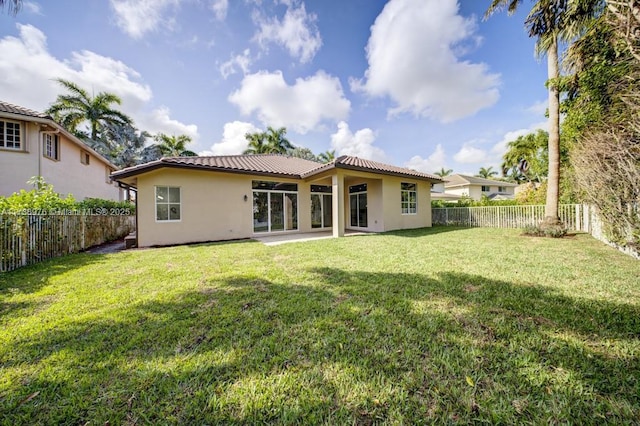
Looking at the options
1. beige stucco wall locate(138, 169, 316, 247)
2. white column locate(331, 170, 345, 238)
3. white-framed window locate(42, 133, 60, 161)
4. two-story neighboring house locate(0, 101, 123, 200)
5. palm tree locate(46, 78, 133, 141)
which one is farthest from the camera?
palm tree locate(46, 78, 133, 141)

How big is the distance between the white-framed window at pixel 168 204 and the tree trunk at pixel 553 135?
15.5 m

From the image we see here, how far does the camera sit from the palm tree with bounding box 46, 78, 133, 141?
20.2 m

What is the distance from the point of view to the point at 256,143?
28812 millimetres

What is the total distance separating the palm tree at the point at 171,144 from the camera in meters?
27.8

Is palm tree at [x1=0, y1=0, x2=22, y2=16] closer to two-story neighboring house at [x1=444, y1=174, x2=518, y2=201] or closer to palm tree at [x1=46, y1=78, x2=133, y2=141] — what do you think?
palm tree at [x1=46, y1=78, x2=133, y2=141]

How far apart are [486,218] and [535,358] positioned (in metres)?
15.3

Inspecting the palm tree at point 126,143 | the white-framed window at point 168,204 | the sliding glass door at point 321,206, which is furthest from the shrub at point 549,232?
the palm tree at point 126,143

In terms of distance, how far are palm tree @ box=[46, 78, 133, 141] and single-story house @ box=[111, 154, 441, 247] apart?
18386mm

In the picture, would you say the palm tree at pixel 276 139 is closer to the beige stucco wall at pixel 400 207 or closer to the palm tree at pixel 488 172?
the beige stucco wall at pixel 400 207

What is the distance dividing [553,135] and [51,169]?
2436 cm

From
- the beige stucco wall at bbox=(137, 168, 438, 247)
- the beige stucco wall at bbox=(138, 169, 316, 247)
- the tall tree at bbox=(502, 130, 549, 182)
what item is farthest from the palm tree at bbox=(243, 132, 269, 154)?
the tall tree at bbox=(502, 130, 549, 182)

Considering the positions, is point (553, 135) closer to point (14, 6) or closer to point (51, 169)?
point (14, 6)

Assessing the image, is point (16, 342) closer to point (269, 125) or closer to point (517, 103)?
point (517, 103)

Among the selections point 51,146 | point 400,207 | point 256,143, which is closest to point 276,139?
point 256,143
